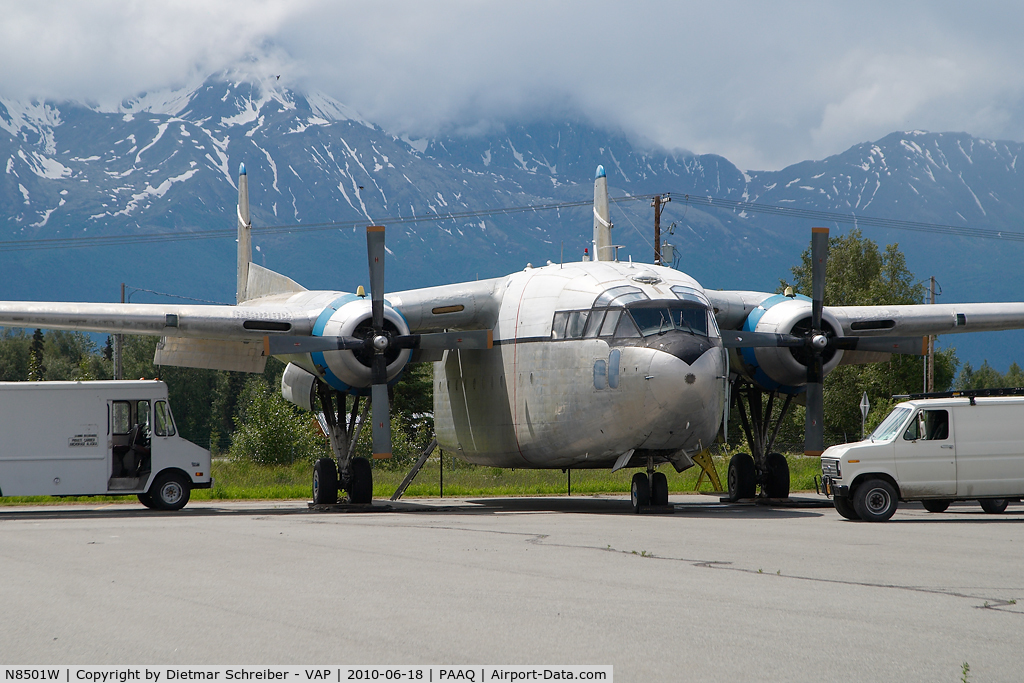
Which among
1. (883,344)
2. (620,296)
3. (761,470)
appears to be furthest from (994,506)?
(620,296)

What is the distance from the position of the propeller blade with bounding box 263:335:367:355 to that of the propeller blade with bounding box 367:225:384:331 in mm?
557

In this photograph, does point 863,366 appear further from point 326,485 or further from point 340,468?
point 326,485

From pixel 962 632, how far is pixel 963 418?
974 centimetres

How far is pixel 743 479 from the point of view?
842 inches

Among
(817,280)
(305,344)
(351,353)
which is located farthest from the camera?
(817,280)

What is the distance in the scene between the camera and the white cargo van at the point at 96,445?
18.8m

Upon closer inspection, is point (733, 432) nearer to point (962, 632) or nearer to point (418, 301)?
point (418, 301)

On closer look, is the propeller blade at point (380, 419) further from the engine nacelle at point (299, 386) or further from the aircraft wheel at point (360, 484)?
the engine nacelle at point (299, 386)

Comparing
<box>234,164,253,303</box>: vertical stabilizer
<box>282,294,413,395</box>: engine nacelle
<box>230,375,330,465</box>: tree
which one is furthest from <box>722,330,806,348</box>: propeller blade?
<box>230,375,330,465</box>: tree

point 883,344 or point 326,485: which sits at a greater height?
point 883,344

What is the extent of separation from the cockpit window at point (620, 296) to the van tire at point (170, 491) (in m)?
9.34

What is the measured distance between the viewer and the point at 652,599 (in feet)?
25.1

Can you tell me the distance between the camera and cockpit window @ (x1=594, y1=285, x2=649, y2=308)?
16484mm

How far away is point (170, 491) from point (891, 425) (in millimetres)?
13659
